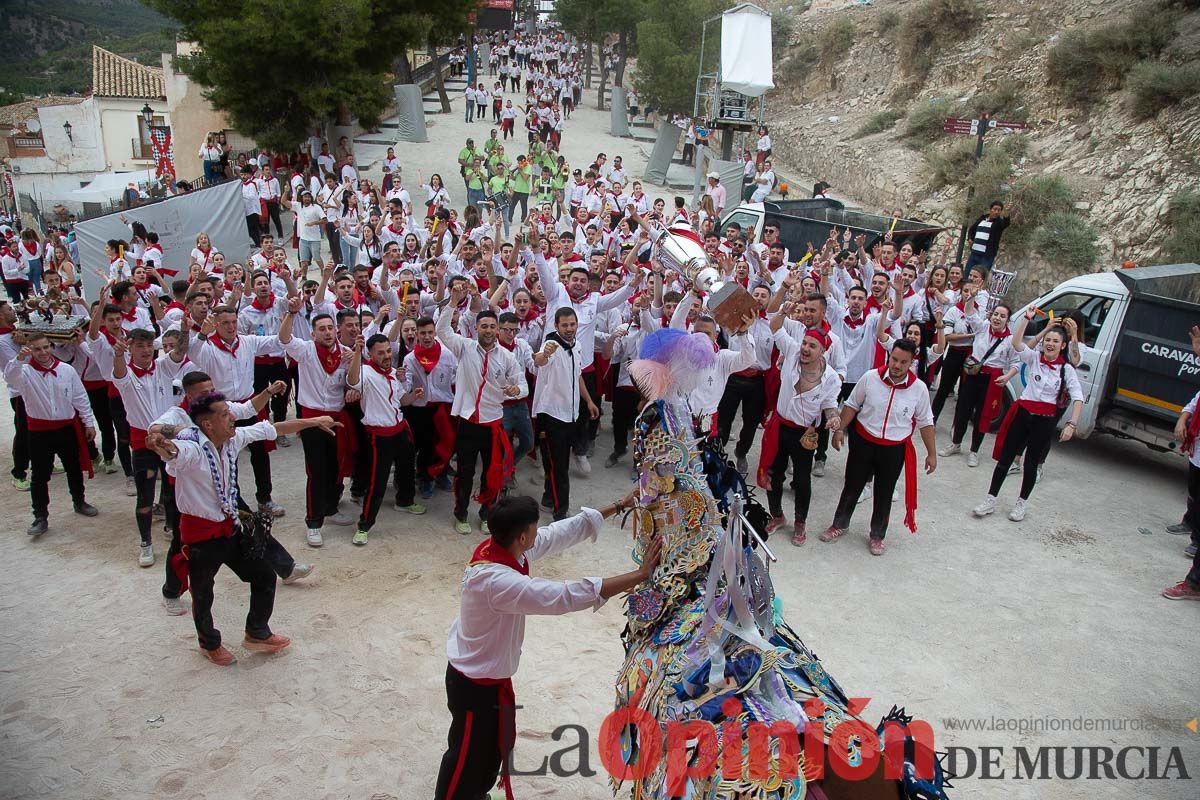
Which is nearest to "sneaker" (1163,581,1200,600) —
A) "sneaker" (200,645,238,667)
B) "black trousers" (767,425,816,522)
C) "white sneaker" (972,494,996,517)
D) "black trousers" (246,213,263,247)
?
"white sneaker" (972,494,996,517)

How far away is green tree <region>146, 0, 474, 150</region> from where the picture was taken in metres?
17.4

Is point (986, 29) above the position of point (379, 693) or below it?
above

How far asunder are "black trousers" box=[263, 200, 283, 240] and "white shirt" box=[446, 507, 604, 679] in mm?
15307

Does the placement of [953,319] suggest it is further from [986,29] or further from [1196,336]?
[986,29]

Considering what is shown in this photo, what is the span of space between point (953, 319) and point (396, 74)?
971 inches

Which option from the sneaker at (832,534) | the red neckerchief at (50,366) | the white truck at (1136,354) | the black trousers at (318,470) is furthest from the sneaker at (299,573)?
the white truck at (1136,354)

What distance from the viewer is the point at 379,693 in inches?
195

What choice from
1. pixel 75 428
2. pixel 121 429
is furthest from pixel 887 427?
pixel 121 429

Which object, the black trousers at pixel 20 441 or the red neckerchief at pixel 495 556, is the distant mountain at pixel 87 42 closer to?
the black trousers at pixel 20 441

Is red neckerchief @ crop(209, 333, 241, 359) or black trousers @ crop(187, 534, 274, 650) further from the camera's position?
red neckerchief @ crop(209, 333, 241, 359)

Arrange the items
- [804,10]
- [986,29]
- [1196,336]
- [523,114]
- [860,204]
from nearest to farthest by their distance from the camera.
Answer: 1. [1196,336]
2. [860,204]
3. [986,29]
4. [523,114]
5. [804,10]

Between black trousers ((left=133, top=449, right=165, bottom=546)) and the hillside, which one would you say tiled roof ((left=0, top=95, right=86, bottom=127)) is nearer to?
the hillside

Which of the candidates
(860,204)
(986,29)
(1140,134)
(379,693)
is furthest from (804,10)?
(379,693)

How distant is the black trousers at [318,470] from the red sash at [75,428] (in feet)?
6.10
